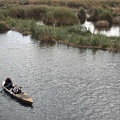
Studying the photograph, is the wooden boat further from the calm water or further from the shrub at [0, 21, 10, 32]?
the shrub at [0, 21, 10, 32]

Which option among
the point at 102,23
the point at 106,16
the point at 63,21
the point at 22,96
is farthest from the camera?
the point at 106,16

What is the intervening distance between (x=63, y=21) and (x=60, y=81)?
3946cm

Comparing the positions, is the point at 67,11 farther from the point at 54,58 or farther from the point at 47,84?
the point at 47,84

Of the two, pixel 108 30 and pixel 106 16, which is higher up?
pixel 106 16

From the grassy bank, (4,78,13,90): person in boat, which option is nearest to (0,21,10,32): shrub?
the grassy bank

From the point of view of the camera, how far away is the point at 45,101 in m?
34.9

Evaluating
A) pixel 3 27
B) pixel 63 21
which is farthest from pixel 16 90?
pixel 63 21

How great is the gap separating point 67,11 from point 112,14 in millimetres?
14373

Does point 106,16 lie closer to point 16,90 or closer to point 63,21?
point 63,21

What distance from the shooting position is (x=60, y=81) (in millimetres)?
41156

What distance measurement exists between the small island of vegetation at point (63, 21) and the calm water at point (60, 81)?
2932 mm

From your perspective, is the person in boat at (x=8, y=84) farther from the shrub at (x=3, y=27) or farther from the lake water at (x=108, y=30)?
the lake water at (x=108, y=30)

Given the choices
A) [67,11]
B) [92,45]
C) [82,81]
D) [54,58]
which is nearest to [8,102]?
[82,81]

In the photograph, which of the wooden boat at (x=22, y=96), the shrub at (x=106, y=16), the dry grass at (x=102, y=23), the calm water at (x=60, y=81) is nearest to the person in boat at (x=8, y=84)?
the wooden boat at (x=22, y=96)
